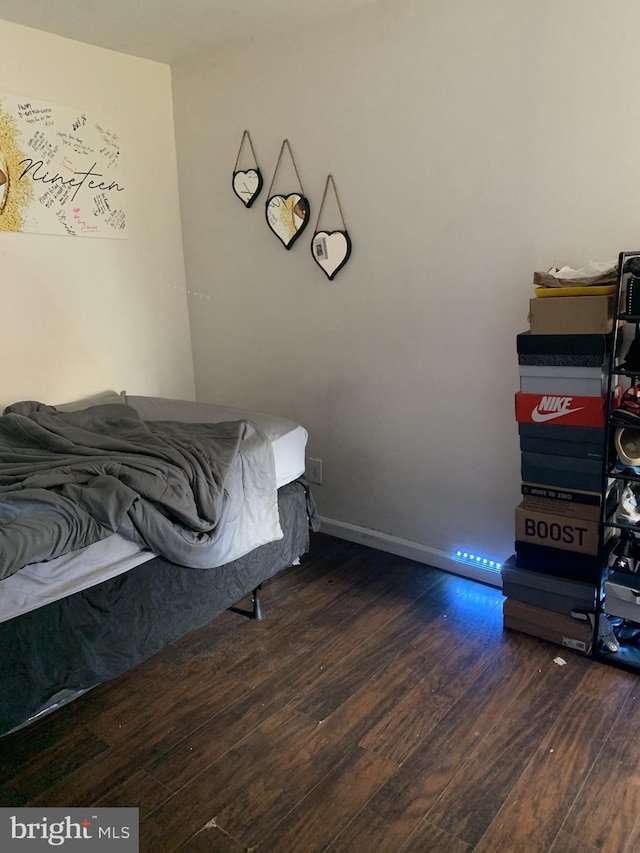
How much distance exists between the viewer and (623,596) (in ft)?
6.30

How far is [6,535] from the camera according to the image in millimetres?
1521

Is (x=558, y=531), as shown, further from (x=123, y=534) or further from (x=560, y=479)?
(x=123, y=534)

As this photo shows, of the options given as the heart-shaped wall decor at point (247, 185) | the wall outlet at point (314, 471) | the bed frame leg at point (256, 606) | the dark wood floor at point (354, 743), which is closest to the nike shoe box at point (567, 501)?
the dark wood floor at point (354, 743)

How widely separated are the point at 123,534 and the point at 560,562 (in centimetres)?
141

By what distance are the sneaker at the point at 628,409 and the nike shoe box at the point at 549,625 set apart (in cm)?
66

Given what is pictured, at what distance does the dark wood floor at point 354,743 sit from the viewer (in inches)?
57.9

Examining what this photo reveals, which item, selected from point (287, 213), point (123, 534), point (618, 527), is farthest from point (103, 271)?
point (618, 527)

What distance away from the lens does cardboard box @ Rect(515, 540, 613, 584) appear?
202cm

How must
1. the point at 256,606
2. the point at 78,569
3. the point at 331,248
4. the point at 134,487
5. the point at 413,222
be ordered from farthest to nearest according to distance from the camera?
the point at 331,248
the point at 413,222
the point at 256,606
the point at 134,487
the point at 78,569

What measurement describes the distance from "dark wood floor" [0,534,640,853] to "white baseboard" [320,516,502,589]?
233mm

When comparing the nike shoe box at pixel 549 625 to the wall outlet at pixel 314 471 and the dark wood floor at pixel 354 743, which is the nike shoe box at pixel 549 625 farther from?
the wall outlet at pixel 314 471

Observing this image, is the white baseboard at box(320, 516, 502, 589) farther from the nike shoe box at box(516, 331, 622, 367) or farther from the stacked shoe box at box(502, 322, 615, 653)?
the nike shoe box at box(516, 331, 622, 367)
